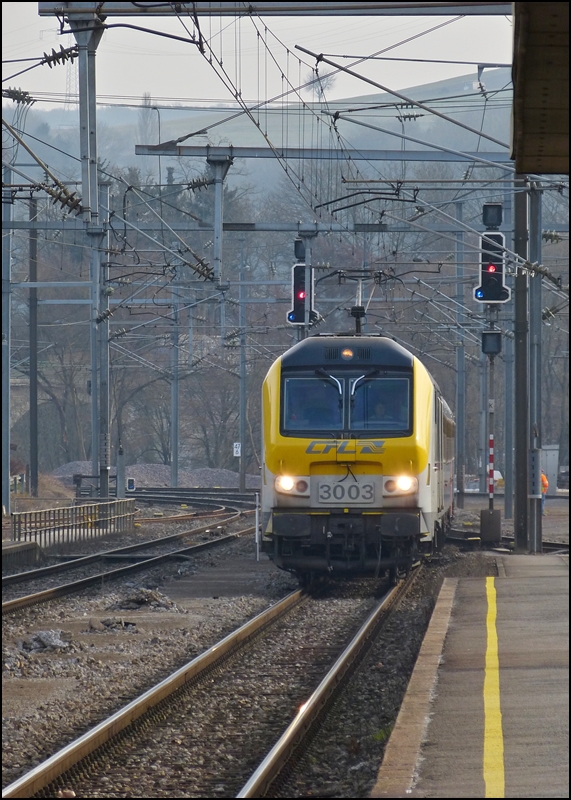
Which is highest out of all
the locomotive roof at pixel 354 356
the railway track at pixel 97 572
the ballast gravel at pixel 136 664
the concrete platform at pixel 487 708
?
the locomotive roof at pixel 354 356

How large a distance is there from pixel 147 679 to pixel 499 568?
8.66 meters

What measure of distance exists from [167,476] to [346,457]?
155 ft

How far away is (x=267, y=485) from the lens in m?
14.5

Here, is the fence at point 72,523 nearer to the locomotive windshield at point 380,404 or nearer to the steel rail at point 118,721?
the locomotive windshield at point 380,404

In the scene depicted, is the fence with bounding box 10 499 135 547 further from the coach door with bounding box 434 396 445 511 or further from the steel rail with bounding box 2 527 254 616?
the coach door with bounding box 434 396 445 511

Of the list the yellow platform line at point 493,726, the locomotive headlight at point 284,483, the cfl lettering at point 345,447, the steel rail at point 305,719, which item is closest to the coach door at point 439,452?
the cfl lettering at point 345,447

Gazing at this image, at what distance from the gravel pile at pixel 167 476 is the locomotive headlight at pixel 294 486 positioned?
43531 millimetres

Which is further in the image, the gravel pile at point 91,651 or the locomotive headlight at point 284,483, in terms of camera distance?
the locomotive headlight at point 284,483

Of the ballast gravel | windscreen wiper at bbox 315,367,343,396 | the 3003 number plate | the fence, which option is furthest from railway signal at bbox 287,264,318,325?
the 3003 number plate

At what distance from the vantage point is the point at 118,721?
7.53 metres

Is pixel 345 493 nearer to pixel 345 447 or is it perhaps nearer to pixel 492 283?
pixel 345 447

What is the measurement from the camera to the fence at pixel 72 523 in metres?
21.4

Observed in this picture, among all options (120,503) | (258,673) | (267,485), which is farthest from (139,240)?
(258,673)

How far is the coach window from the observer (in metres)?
14.4
